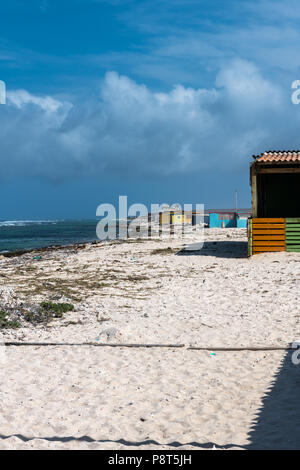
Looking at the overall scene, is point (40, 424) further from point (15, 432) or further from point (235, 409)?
point (235, 409)

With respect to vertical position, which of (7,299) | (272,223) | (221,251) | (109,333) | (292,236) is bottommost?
(109,333)

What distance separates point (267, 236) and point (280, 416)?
13088 millimetres

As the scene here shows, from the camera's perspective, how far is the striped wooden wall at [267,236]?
17.1 metres

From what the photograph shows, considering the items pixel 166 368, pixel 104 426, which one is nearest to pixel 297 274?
pixel 166 368

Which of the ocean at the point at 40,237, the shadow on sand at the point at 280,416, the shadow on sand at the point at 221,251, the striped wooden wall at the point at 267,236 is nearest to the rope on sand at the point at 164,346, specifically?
the shadow on sand at the point at 280,416

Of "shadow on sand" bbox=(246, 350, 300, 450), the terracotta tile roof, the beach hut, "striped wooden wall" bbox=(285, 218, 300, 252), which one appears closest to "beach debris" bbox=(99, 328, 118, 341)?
"shadow on sand" bbox=(246, 350, 300, 450)

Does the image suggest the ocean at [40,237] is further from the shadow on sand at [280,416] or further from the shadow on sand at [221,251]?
the shadow on sand at [280,416]

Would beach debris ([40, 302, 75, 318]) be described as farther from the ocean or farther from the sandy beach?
the ocean

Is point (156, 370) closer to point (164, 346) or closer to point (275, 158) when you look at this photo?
point (164, 346)

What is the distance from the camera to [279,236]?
17.1 meters

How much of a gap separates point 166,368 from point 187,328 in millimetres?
2008

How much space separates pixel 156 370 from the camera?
6297 millimetres

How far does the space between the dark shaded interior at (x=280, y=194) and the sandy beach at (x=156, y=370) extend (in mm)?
8544

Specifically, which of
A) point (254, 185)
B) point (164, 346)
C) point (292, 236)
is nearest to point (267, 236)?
point (292, 236)
